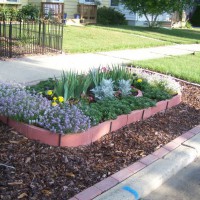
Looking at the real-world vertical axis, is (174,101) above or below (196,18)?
below

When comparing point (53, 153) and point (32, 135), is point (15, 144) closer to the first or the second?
point (32, 135)

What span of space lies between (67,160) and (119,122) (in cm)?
115

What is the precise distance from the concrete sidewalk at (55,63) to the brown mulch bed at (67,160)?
2828 millimetres

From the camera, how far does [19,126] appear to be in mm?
3980

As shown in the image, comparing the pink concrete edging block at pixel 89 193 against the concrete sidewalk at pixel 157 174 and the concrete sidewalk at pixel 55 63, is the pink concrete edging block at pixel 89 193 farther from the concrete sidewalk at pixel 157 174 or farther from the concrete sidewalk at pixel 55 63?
the concrete sidewalk at pixel 55 63

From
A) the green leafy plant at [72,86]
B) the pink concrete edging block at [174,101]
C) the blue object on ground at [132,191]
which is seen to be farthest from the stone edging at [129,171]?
the green leafy plant at [72,86]

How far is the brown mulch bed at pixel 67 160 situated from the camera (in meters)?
3.04

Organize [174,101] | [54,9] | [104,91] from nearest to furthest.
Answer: [104,91]
[174,101]
[54,9]

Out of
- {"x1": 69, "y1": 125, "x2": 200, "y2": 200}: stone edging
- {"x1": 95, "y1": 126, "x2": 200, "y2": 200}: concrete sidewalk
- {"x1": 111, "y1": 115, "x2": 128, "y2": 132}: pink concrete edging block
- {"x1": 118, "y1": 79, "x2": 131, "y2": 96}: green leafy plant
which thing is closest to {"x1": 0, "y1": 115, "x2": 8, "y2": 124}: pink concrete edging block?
{"x1": 111, "y1": 115, "x2": 128, "y2": 132}: pink concrete edging block

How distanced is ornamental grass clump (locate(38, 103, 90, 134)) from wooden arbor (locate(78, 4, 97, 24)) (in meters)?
16.8

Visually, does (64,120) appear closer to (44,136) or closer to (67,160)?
(44,136)

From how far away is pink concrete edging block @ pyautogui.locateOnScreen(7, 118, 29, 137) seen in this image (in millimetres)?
3903

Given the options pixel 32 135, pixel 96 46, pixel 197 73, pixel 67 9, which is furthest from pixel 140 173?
pixel 67 9

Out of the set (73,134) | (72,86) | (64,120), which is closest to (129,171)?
(73,134)
